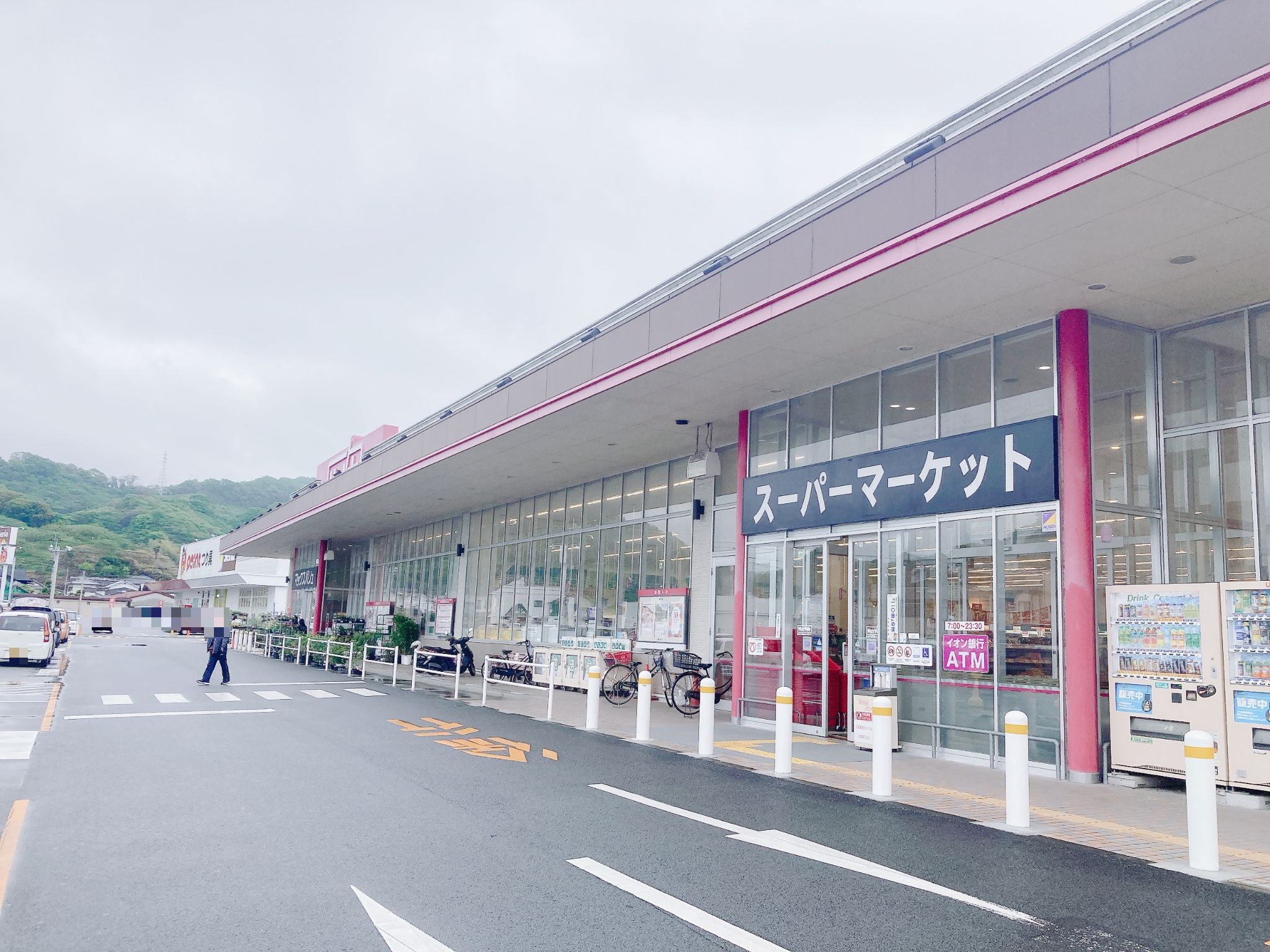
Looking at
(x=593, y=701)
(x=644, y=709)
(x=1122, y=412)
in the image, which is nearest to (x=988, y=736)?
(x=1122, y=412)

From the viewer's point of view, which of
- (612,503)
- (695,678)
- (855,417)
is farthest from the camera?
(612,503)

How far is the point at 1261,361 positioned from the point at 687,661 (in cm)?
1041

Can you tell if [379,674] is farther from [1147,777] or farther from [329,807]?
[1147,777]

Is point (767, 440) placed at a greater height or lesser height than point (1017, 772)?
greater

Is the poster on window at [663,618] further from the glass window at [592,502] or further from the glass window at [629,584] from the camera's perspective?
the glass window at [592,502]

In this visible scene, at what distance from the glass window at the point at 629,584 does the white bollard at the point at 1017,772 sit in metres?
13.3

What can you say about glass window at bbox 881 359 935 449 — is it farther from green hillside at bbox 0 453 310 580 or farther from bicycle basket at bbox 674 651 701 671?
green hillside at bbox 0 453 310 580

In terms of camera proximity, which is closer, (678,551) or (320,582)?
(678,551)

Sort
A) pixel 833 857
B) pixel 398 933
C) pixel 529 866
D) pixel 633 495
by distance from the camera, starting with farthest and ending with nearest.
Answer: pixel 633 495 < pixel 833 857 < pixel 529 866 < pixel 398 933

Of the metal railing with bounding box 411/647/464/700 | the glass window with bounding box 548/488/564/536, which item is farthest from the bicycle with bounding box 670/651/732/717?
the glass window with bounding box 548/488/564/536

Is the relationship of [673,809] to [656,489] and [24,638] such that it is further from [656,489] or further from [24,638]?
[24,638]

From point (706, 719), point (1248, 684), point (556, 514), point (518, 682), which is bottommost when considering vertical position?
point (518, 682)

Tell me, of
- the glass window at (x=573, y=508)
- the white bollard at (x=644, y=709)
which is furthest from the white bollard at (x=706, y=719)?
the glass window at (x=573, y=508)

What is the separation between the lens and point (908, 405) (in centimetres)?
1216
